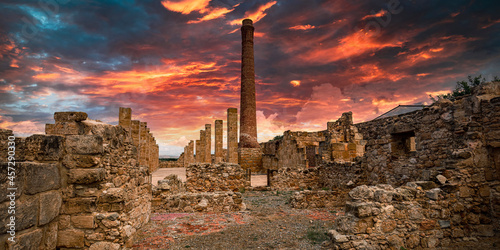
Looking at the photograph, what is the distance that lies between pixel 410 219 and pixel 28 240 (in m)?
6.21

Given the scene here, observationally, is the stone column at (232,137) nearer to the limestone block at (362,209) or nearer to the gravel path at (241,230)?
the gravel path at (241,230)

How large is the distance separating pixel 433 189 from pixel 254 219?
467cm

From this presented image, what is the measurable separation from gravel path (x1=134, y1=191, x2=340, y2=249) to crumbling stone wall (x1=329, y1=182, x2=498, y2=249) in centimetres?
102

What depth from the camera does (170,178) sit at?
1044cm

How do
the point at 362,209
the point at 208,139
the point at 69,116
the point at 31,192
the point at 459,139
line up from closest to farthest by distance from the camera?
the point at 31,192, the point at 69,116, the point at 362,209, the point at 459,139, the point at 208,139

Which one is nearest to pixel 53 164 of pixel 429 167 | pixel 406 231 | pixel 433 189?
pixel 406 231

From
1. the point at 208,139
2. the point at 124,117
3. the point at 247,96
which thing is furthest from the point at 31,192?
the point at 247,96

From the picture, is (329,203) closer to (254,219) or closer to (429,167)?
(254,219)

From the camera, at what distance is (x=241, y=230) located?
6.83 metres

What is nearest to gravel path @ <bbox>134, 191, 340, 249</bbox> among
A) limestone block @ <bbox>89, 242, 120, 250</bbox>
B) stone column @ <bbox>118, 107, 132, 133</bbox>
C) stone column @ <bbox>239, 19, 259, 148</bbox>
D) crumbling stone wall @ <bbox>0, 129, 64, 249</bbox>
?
limestone block @ <bbox>89, 242, 120, 250</bbox>

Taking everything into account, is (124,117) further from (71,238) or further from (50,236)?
(50,236)

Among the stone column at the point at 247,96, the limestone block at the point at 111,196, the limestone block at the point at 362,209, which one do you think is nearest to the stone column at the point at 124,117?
the limestone block at the point at 111,196

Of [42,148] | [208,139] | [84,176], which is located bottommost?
[84,176]

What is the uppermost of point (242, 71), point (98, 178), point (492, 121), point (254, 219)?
point (242, 71)
